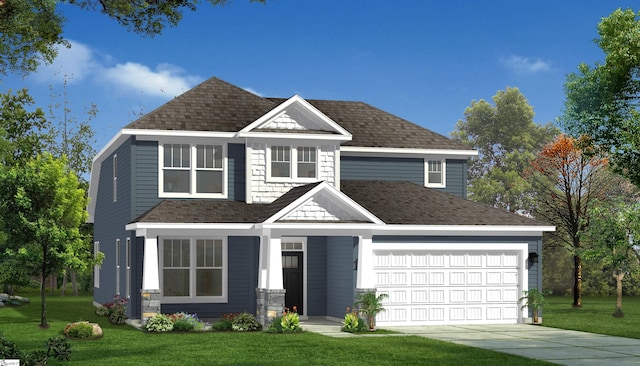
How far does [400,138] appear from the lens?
105ft

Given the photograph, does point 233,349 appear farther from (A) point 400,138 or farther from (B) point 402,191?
(A) point 400,138

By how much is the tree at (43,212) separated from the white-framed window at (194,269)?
3.17 metres

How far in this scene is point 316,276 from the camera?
2981 cm

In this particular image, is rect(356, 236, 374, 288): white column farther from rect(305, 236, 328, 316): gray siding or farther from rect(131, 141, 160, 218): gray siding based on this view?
rect(131, 141, 160, 218): gray siding

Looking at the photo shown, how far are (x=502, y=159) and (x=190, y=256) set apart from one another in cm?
4223

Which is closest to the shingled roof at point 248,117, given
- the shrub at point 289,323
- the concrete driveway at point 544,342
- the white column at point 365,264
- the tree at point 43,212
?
the tree at point 43,212

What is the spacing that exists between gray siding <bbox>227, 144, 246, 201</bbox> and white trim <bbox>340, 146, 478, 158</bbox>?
3.72 m

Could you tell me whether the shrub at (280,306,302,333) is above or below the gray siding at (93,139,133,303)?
below

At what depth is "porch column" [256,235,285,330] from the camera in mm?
25266

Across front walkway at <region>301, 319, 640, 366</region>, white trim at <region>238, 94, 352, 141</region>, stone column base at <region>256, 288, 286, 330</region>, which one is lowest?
front walkway at <region>301, 319, 640, 366</region>

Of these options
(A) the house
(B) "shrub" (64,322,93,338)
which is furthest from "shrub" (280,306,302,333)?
(B) "shrub" (64,322,93,338)

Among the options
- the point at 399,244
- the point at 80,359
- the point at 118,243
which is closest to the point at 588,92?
the point at 399,244

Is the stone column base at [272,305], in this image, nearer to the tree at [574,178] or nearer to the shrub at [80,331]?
the shrub at [80,331]

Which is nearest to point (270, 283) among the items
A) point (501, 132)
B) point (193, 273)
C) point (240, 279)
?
point (240, 279)
